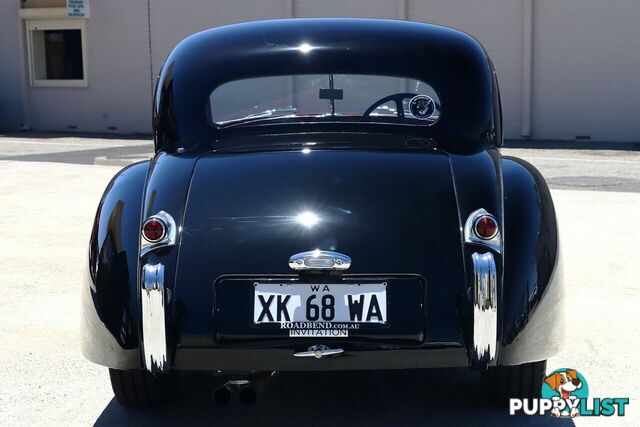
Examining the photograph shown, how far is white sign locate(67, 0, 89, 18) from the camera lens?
22.9 metres

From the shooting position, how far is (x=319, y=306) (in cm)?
354

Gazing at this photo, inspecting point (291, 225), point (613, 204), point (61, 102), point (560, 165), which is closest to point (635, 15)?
point (560, 165)

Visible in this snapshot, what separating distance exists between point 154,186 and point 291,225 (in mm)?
618

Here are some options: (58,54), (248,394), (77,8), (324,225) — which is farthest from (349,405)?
(58,54)

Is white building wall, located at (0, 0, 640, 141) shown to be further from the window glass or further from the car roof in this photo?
the car roof

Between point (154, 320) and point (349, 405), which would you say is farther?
point (349, 405)

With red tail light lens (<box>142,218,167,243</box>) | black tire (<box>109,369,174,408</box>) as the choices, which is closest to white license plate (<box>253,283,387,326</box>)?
red tail light lens (<box>142,218,167,243</box>)

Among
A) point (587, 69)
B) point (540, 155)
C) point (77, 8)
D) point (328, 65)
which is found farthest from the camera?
point (77, 8)

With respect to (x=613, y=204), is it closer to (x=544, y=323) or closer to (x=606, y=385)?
(x=606, y=385)

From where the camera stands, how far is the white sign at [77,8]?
22869 mm

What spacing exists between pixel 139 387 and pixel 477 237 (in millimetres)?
1523

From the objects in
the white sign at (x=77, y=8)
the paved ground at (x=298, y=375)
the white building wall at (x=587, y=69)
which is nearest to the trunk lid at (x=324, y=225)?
the paved ground at (x=298, y=375)

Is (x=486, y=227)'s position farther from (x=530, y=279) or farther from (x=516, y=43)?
(x=516, y=43)

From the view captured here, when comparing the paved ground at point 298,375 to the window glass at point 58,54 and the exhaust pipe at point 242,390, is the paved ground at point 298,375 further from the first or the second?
the window glass at point 58,54
